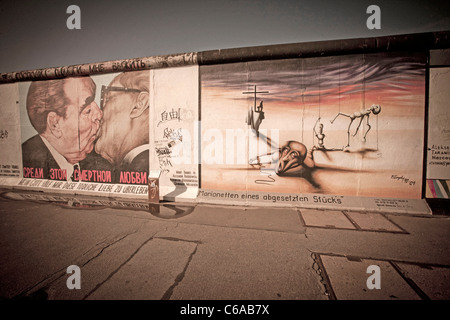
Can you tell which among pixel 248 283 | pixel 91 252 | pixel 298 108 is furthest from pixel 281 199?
pixel 91 252

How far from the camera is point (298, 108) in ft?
17.4

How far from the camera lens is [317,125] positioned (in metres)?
5.23

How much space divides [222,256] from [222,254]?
53mm

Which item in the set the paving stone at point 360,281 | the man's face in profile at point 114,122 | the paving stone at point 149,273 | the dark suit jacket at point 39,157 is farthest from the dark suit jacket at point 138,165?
the paving stone at point 360,281

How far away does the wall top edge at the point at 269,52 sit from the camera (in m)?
4.68

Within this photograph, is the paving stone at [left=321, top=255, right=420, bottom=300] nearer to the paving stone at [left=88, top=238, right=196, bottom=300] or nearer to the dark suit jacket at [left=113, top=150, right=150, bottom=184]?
the paving stone at [left=88, top=238, right=196, bottom=300]

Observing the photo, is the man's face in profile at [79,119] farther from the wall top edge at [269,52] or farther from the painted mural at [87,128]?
the wall top edge at [269,52]

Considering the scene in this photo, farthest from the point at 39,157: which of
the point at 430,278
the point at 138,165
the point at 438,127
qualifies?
the point at 438,127

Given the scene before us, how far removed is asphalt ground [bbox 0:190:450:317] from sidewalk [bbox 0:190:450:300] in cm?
2

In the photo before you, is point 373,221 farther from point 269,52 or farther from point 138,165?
point 138,165

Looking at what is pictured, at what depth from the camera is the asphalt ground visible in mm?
2035

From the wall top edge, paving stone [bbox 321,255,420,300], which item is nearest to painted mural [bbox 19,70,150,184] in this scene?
the wall top edge

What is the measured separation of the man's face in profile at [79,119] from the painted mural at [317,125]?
190 inches
